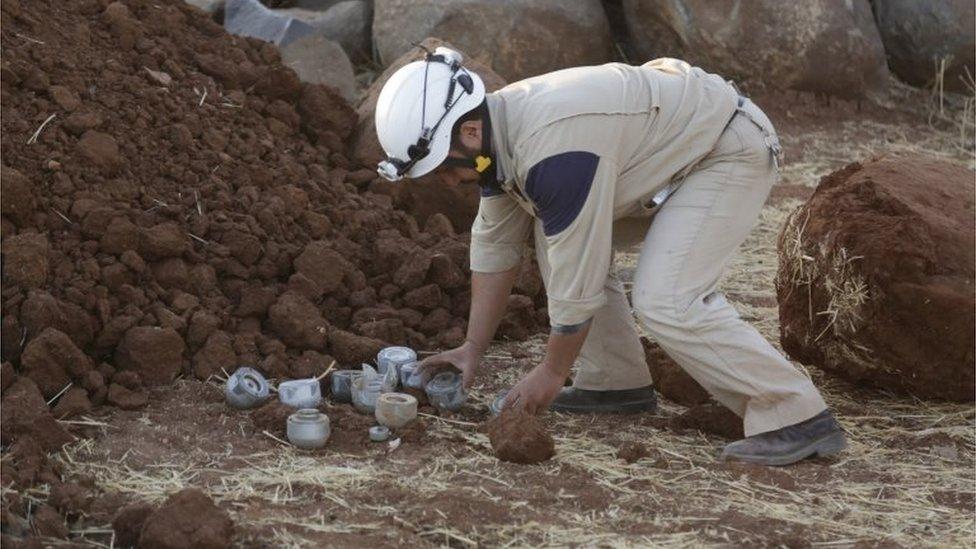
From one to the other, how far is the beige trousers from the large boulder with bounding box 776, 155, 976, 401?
73 cm

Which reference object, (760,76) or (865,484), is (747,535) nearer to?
(865,484)

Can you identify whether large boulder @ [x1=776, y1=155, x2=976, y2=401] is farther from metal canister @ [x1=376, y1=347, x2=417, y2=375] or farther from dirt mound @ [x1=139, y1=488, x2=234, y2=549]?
dirt mound @ [x1=139, y1=488, x2=234, y2=549]

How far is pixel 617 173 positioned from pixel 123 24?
3470mm

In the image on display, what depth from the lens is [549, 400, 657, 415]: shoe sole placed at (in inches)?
250

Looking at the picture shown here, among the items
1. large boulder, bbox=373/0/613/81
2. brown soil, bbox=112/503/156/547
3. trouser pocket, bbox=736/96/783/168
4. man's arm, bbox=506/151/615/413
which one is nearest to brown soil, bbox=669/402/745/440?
man's arm, bbox=506/151/615/413

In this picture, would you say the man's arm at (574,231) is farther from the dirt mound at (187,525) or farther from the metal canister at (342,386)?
the dirt mound at (187,525)

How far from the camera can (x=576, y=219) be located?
17.1 ft

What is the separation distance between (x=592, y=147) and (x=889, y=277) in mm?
1724

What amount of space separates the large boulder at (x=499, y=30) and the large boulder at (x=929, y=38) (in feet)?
8.86

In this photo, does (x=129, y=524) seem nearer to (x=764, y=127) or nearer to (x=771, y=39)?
(x=764, y=127)

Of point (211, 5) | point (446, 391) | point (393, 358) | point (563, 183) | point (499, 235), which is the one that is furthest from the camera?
point (211, 5)

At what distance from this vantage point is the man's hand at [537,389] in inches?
224

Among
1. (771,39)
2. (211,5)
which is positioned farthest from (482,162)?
(771,39)

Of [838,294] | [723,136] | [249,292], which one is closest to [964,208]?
[838,294]
